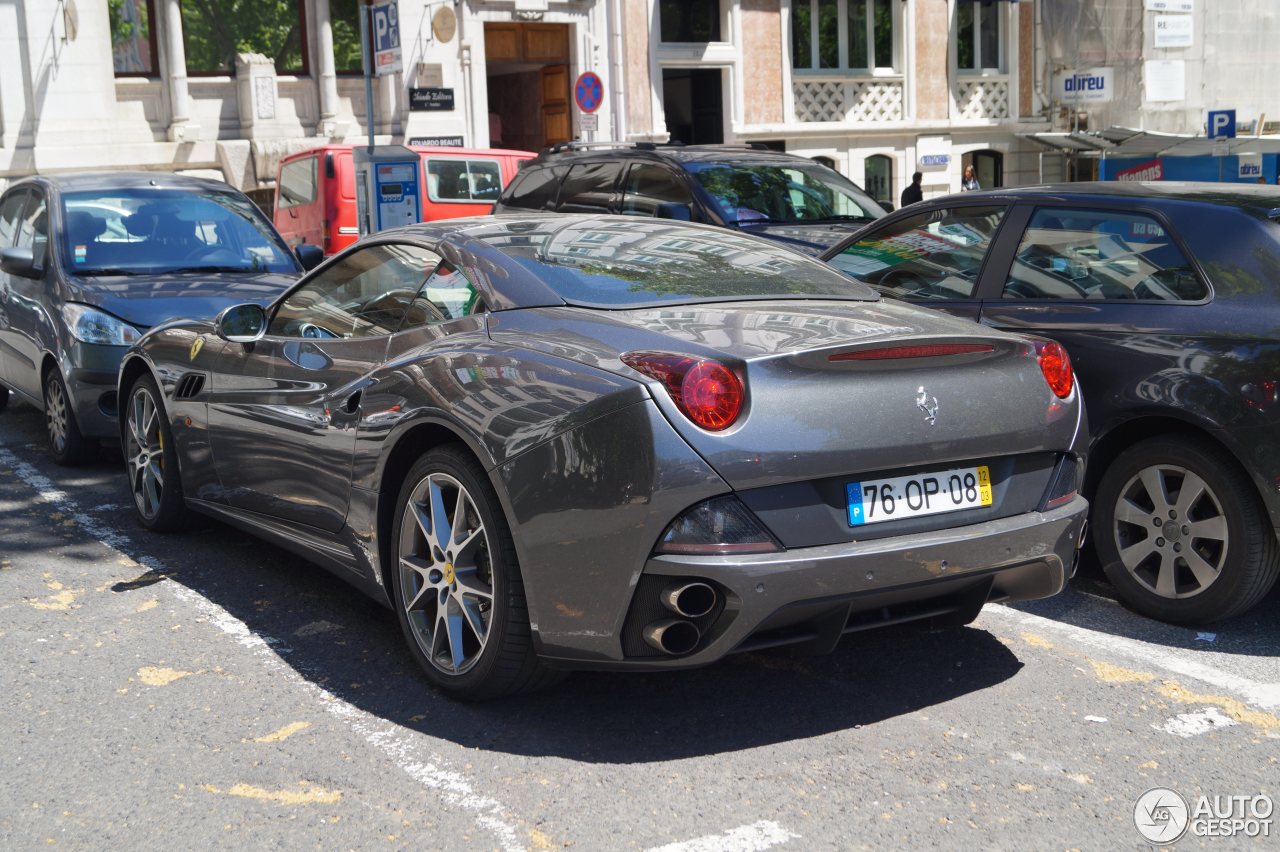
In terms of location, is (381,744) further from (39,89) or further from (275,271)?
(39,89)

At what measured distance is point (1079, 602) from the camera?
5.66m

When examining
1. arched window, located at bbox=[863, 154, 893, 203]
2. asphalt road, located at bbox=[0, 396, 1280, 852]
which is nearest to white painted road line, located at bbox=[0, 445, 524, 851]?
asphalt road, located at bbox=[0, 396, 1280, 852]

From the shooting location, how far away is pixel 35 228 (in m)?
9.36

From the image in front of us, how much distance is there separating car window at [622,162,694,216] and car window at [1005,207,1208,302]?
5.31m

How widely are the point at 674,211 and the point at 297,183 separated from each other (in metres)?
8.74

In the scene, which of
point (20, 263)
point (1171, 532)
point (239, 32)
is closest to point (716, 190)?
point (20, 263)

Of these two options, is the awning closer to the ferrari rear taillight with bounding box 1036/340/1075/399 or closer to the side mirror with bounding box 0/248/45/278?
the side mirror with bounding box 0/248/45/278

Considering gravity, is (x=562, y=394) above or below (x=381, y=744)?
above

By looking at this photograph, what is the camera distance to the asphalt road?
3.66m

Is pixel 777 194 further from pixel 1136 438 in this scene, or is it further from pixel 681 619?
pixel 681 619

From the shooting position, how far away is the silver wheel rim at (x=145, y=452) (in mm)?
6644

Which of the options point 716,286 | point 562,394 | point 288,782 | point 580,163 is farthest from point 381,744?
point 580,163

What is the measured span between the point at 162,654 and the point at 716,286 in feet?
7.43

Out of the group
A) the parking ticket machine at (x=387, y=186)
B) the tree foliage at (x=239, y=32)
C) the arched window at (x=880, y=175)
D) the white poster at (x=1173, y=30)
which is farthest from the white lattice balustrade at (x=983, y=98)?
the parking ticket machine at (x=387, y=186)
